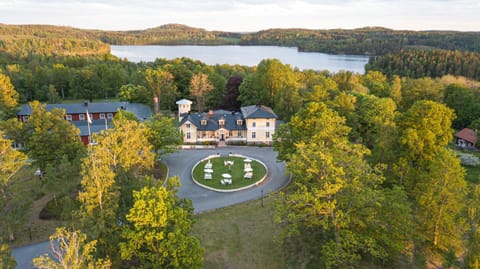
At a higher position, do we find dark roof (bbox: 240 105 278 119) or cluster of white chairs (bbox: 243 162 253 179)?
dark roof (bbox: 240 105 278 119)

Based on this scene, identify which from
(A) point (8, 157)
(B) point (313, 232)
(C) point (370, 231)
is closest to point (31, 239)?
(A) point (8, 157)

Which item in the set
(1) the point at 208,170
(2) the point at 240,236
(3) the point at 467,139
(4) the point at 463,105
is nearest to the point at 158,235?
(2) the point at 240,236

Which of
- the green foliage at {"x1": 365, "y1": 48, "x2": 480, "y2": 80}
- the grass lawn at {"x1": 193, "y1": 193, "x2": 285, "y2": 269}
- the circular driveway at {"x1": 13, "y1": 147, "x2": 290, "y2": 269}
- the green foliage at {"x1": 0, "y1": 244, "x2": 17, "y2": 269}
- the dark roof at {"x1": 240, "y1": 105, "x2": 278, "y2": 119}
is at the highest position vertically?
the green foliage at {"x1": 365, "y1": 48, "x2": 480, "y2": 80}

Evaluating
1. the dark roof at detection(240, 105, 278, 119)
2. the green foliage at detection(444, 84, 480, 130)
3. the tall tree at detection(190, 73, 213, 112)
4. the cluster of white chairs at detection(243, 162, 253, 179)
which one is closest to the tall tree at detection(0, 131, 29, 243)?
the cluster of white chairs at detection(243, 162, 253, 179)

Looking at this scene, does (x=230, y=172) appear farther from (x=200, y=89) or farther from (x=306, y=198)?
(x=200, y=89)

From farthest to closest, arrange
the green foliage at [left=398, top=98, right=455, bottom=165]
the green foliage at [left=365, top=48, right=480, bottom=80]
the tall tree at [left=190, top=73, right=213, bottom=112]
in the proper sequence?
1. the green foliage at [left=365, top=48, right=480, bottom=80]
2. the tall tree at [left=190, top=73, right=213, bottom=112]
3. the green foliage at [left=398, top=98, right=455, bottom=165]

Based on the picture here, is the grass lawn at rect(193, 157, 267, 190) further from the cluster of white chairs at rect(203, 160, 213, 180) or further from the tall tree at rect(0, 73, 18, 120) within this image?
the tall tree at rect(0, 73, 18, 120)

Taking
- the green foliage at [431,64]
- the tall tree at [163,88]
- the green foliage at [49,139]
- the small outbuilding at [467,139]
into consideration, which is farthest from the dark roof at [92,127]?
the green foliage at [431,64]
